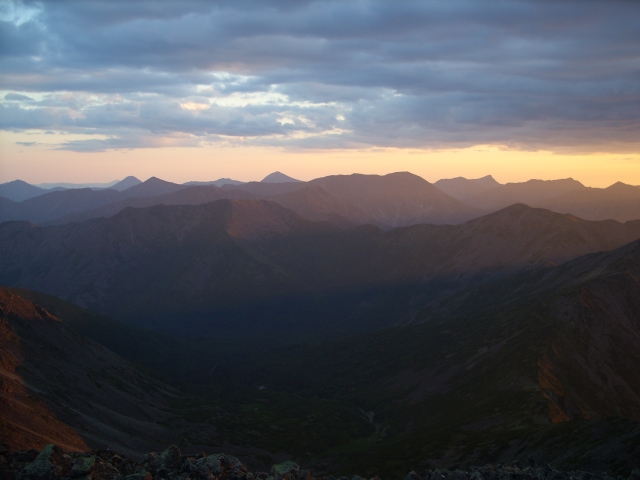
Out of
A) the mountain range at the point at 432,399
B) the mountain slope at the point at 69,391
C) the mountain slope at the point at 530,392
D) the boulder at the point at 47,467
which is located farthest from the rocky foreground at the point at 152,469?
the mountain slope at the point at 69,391

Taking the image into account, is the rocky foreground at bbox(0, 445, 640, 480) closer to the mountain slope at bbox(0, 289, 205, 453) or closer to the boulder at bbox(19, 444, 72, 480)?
the boulder at bbox(19, 444, 72, 480)

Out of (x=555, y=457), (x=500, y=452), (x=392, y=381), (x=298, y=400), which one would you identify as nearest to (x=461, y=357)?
(x=392, y=381)

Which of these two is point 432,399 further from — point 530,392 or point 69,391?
point 69,391

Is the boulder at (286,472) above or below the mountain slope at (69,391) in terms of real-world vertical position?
above

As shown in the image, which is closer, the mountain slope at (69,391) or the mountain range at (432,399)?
the mountain slope at (69,391)

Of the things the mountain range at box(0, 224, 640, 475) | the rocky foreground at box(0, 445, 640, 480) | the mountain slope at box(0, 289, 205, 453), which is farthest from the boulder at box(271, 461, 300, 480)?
the mountain range at box(0, 224, 640, 475)

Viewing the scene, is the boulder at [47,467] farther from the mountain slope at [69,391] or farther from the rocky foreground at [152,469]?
the mountain slope at [69,391]

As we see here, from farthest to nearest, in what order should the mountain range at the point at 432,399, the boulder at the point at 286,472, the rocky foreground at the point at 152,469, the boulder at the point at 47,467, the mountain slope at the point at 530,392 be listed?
the mountain range at the point at 432,399 → the mountain slope at the point at 530,392 → the boulder at the point at 286,472 → the rocky foreground at the point at 152,469 → the boulder at the point at 47,467

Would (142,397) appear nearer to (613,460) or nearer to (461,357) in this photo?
(461,357)
